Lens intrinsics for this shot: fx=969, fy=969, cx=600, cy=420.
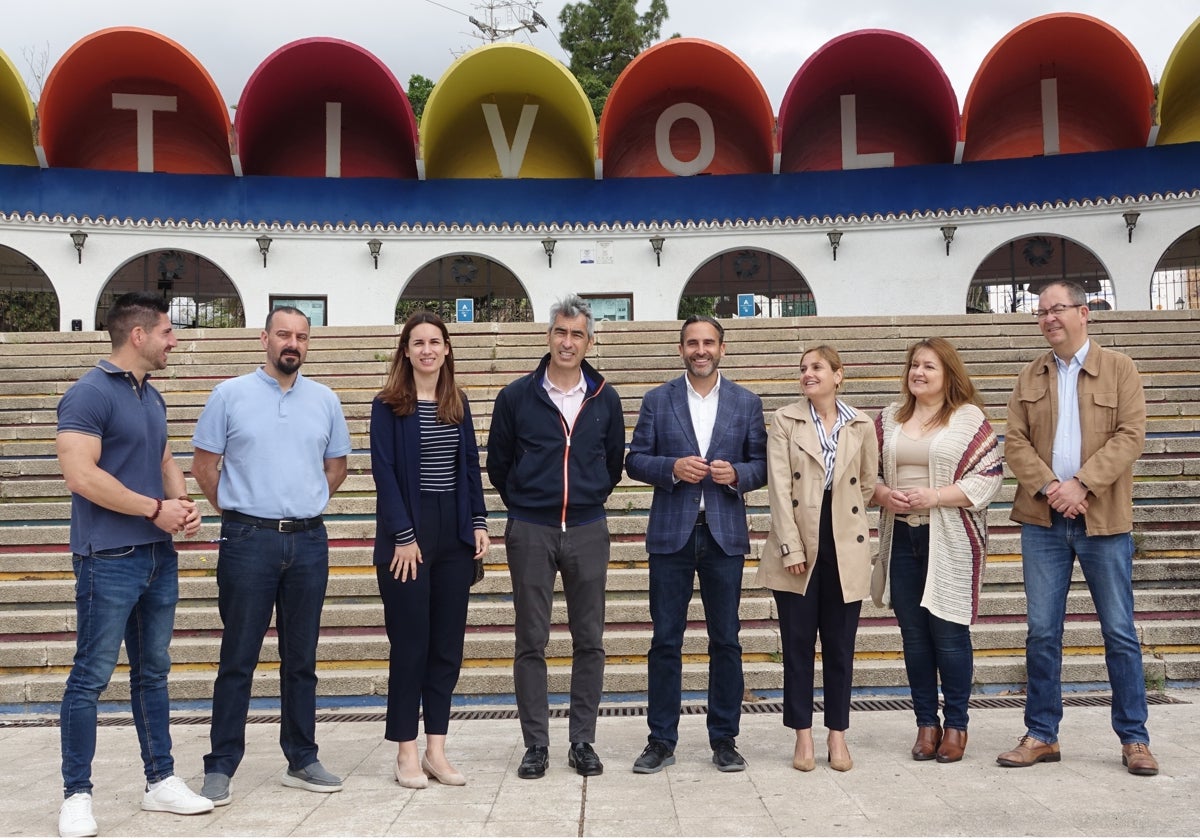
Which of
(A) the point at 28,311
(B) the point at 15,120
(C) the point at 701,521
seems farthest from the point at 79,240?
(C) the point at 701,521

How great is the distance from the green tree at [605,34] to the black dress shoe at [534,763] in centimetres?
3746

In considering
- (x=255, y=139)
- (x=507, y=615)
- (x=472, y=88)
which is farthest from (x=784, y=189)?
(x=507, y=615)

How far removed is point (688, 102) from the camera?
17641 millimetres

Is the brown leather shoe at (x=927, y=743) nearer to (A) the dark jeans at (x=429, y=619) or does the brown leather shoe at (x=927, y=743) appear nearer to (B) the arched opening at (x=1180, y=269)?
(A) the dark jeans at (x=429, y=619)

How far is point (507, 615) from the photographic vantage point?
5.96m

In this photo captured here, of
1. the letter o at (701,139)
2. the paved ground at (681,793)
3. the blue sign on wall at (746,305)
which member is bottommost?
the paved ground at (681,793)

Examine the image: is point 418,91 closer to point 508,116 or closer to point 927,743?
point 508,116

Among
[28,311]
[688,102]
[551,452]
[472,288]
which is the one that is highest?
[688,102]

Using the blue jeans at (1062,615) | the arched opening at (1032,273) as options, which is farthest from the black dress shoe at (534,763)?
the arched opening at (1032,273)

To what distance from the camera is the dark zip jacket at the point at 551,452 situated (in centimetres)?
425

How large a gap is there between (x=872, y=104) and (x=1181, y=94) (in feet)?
16.9

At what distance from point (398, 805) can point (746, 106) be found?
15.6 m

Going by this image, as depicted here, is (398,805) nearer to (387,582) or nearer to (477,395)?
(387,582)

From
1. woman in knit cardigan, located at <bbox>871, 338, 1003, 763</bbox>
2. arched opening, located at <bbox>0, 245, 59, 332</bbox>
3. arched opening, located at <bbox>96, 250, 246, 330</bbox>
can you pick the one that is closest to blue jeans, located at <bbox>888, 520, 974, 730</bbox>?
woman in knit cardigan, located at <bbox>871, 338, 1003, 763</bbox>
